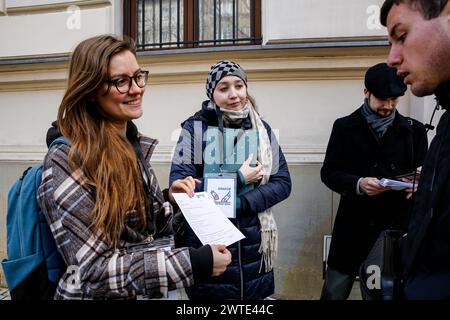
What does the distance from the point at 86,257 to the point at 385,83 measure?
1866 mm

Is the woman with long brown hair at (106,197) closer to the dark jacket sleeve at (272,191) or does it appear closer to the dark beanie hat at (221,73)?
the dark jacket sleeve at (272,191)

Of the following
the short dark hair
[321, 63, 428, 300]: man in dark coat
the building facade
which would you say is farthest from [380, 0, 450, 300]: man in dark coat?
the building facade

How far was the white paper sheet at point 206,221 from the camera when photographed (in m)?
1.57

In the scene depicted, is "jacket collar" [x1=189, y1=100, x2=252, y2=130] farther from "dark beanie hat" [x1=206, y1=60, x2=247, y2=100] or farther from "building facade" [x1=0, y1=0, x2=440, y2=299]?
"building facade" [x1=0, y1=0, x2=440, y2=299]

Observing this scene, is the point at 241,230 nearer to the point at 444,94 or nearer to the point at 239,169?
the point at 239,169

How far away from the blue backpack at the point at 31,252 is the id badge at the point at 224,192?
0.92m

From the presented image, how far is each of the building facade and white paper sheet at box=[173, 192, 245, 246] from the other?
179cm

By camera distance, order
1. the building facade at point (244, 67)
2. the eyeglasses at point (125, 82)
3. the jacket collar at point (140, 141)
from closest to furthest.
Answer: the eyeglasses at point (125, 82)
the jacket collar at point (140, 141)
the building facade at point (244, 67)

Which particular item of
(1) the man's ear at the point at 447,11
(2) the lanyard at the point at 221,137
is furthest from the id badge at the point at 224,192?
(1) the man's ear at the point at 447,11

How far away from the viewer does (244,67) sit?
342 centimetres

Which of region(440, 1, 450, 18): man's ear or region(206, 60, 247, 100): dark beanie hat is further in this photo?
region(206, 60, 247, 100): dark beanie hat

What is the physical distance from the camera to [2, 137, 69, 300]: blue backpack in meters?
1.24

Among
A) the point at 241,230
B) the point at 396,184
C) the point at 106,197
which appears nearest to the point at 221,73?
the point at 241,230
